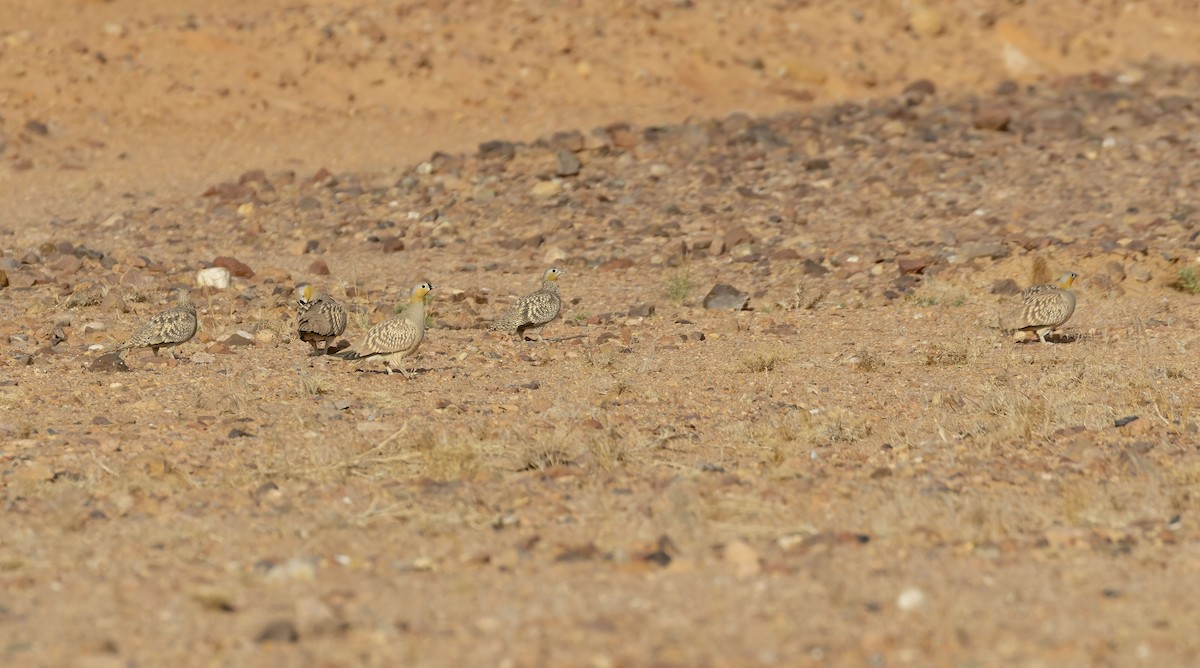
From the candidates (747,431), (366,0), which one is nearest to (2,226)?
(366,0)

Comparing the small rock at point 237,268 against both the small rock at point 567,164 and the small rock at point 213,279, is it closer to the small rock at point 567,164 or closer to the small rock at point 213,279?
the small rock at point 213,279

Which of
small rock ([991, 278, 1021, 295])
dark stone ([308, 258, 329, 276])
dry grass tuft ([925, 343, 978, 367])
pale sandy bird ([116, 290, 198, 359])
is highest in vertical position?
small rock ([991, 278, 1021, 295])

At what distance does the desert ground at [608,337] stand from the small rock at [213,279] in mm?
137

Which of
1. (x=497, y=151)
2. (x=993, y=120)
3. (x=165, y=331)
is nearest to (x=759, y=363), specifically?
(x=165, y=331)

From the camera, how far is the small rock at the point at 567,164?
2020cm

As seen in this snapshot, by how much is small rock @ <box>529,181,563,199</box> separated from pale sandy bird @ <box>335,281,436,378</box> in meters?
8.81

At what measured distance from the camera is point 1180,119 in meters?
22.0

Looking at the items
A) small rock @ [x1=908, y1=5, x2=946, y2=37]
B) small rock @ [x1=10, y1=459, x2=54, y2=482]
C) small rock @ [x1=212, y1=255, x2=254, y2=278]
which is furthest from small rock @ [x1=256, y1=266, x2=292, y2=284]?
small rock @ [x1=908, y1=5, x2=946, y2=37]

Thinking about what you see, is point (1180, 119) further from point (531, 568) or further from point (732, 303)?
point (531, 568)

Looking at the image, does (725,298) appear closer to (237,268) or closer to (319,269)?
(319,269)

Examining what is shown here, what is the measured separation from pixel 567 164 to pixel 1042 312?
957 cm

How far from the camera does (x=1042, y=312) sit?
39.2ft

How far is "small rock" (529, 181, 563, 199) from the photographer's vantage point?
19594 millimetres

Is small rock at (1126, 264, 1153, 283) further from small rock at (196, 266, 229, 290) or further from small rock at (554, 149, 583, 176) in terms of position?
small rock at (196, 266, 229, 290)
